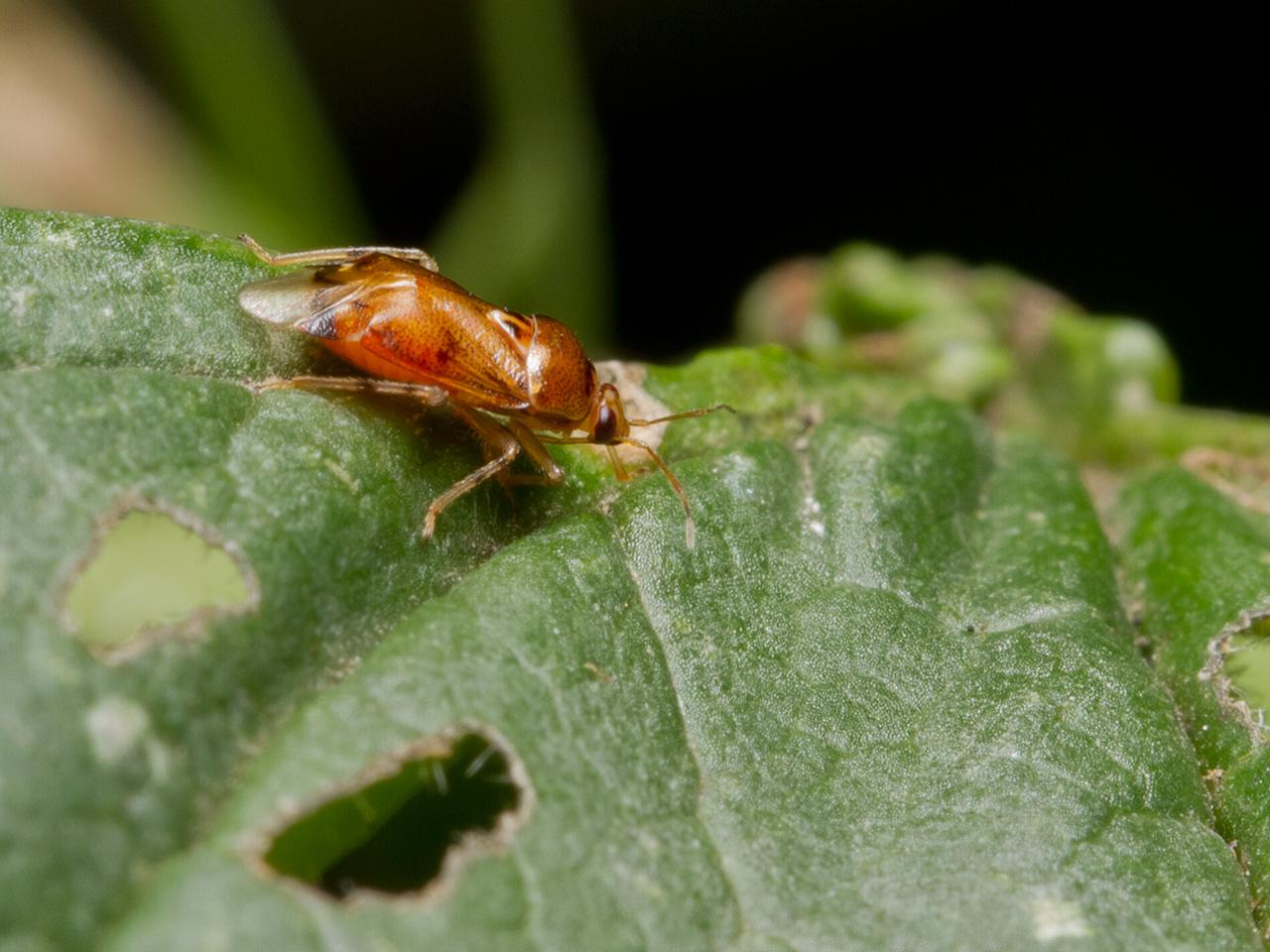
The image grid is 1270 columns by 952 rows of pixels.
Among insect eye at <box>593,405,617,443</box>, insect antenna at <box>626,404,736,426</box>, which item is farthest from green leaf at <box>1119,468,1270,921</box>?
insect eye at <box>593,405,617,443</box>

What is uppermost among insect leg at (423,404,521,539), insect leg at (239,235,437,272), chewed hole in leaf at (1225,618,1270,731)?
insect leg at (239,235,437,272)

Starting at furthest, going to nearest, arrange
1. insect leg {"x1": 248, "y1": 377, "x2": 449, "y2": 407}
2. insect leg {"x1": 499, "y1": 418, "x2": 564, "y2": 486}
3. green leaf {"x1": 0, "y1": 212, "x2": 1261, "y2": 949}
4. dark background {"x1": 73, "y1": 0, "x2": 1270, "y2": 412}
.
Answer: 1. dark background {"x1": 73, "y1": 0, "x2": 1270, "y2": 412}
2. insect leg {"x1": 499, "y1": 418, "x2": 564, "y2": 486}
3. insect leg {"x1": 248, "y1": 377, "x2": 449, "y2": 407}
4. green leaf {"x1": 0, "y1": 212, "x2": 1261, "y2": 949}

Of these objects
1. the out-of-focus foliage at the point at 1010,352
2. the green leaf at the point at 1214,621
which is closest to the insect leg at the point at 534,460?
the green leaf at the point at 1214,621

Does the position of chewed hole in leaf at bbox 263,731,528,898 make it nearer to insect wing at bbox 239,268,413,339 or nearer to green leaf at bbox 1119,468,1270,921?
insect wing at bbox 239,268,413,339

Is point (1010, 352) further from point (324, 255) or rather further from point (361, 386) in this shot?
point (361, 386)

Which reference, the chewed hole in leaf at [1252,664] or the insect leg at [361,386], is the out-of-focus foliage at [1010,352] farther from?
the insect leg at [361,386]

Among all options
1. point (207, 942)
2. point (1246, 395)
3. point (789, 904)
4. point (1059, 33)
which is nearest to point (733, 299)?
point (1059, 33)

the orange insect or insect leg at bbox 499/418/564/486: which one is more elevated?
the orange insect
